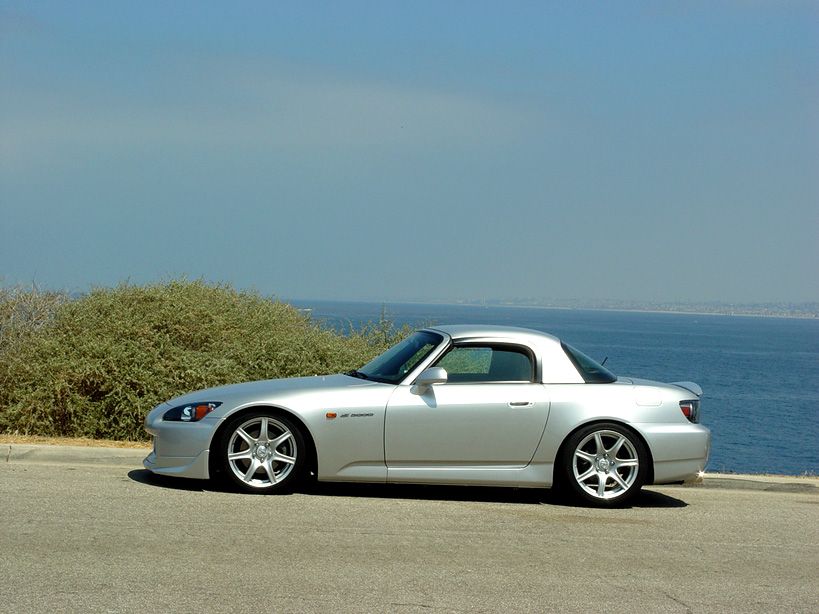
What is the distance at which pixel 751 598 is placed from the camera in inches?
233

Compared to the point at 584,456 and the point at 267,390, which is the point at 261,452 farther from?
the point at 584,456

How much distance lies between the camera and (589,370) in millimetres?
8938

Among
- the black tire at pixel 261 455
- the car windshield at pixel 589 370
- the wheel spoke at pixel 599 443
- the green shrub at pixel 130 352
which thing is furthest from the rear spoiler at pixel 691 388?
the green shrub at pixel 130 352

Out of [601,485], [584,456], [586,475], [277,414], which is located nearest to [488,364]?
[584,456]

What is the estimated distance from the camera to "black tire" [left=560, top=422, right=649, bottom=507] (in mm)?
8531

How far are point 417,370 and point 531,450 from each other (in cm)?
112

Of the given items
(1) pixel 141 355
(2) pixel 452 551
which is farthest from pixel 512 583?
(1) pixel 141 355

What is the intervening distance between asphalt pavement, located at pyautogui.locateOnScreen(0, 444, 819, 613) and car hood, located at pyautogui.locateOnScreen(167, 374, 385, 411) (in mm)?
711

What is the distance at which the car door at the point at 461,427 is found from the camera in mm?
8398

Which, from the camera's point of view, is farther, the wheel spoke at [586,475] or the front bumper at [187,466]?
the wheel spoke at [586,475]

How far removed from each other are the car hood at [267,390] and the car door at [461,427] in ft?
1.54

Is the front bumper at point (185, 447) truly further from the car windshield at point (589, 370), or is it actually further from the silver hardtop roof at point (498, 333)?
the car windshield at point (589, 370)

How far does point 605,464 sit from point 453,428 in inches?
50.7

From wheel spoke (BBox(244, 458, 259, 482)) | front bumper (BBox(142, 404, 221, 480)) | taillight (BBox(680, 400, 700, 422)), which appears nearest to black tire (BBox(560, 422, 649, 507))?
taillight (BBox(680, 400, 700, 422))
